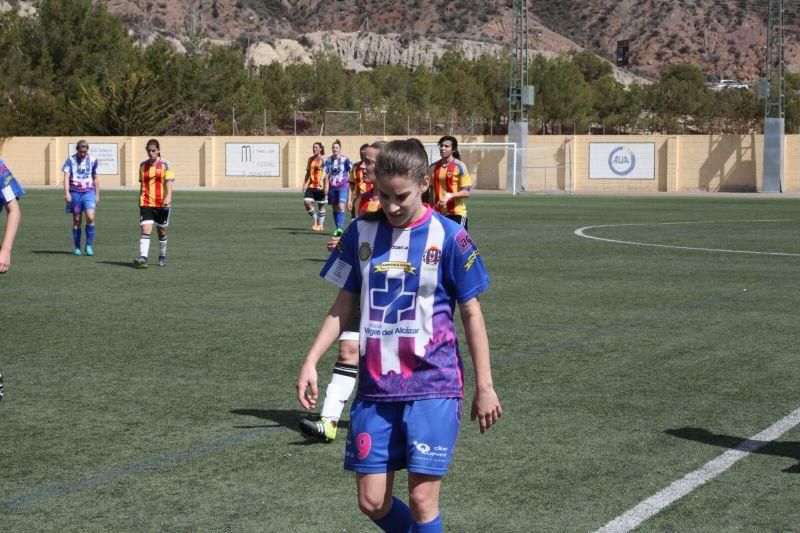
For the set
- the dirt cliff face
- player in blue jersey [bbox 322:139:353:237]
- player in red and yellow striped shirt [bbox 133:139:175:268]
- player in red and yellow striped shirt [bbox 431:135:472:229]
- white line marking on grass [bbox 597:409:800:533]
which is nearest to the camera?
white line marking on grass [bbox 597:409:800:533]

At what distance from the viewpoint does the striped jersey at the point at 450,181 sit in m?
15.6

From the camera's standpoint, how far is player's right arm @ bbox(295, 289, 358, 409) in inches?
182

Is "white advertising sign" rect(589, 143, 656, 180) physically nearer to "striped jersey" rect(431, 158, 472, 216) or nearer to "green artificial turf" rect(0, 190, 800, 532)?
"green artificial turf" rect(0, 190, 800, 532)

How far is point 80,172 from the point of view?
21328 millimetres

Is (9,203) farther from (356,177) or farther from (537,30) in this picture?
(537,30)

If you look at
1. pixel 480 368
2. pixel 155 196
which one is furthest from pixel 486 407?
pixel 155 196

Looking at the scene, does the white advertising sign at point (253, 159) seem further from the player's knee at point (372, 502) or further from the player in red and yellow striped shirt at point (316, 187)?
the player's knee at point (372, 502)

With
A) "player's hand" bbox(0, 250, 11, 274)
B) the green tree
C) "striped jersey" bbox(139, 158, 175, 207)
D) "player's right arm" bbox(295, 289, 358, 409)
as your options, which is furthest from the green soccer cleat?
the green tree

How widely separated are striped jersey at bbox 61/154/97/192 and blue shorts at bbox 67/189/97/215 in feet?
0.23

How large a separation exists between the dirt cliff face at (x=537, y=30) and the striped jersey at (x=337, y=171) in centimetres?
10594

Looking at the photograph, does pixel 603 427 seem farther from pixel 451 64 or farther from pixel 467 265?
pixel 451 64

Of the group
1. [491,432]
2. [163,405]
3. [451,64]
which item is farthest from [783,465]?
[451,64]

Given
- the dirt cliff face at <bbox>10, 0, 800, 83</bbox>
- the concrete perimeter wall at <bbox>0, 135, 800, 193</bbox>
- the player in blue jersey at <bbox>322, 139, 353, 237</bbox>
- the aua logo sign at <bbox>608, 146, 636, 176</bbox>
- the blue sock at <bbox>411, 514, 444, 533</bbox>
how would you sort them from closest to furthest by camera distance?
the blue sock at <bbox>411, 514, 444, 533</bbox> < the player in blue jersey at <bbox>322, 139, 353, 237</bbox> < the concrete perimeter wall at <bbox>0, 135, 800, 193</bbox> < the aua logo sign at <bbox>608, 146, 636, 176</bbox> < the dirt cliff face at <bbox>10, 0, 800, 83</bbox>

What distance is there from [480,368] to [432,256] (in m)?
0.45
